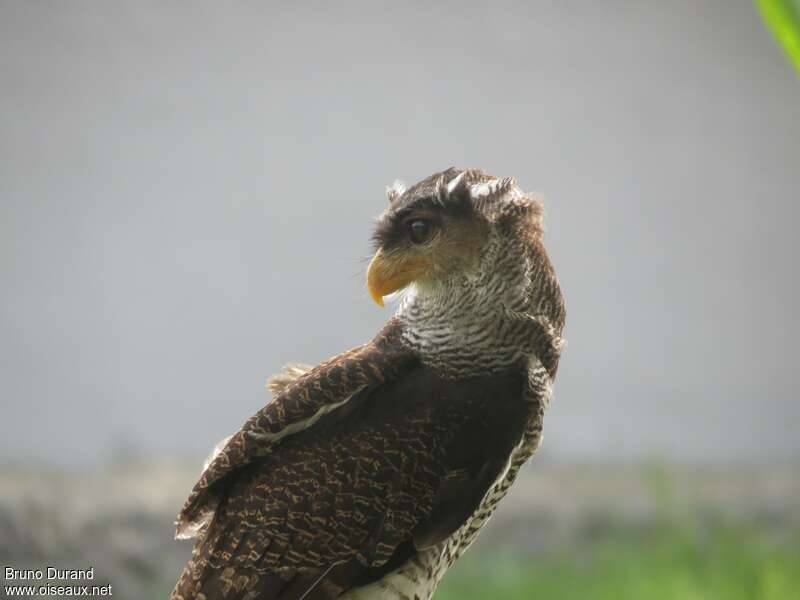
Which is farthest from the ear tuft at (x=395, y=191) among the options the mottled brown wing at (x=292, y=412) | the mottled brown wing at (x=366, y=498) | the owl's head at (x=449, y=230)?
the mottled brown wing at (x=366, y=498)

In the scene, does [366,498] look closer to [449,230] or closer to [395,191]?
[449,230]

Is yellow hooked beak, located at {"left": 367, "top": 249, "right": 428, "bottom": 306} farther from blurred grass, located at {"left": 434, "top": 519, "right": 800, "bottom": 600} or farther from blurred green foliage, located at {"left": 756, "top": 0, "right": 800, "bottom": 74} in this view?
blurred grass, located at {"left": 434, "top": 519, "right": 800, "bottom": 600}

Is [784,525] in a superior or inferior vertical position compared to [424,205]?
superior

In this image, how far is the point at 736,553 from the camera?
158 inches

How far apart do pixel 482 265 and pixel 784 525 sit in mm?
4066

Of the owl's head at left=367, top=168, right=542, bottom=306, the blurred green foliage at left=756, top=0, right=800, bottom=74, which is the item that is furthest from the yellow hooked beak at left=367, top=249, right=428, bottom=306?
the blurred green foliage at left=756, top=0, right=800, bottom=74

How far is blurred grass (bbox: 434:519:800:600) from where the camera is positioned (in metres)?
3.56

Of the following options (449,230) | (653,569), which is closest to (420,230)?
(449,230)

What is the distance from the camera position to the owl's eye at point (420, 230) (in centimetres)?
185

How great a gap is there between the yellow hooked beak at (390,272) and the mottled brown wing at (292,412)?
4.4 inches

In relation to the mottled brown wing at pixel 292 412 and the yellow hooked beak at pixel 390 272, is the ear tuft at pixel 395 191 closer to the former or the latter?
the yellow hooked beak at pixel 390 272

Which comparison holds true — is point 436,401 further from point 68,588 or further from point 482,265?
point 68,588

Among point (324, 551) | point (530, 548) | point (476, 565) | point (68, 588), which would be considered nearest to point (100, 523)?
point (68, 588)

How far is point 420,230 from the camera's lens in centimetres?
185
